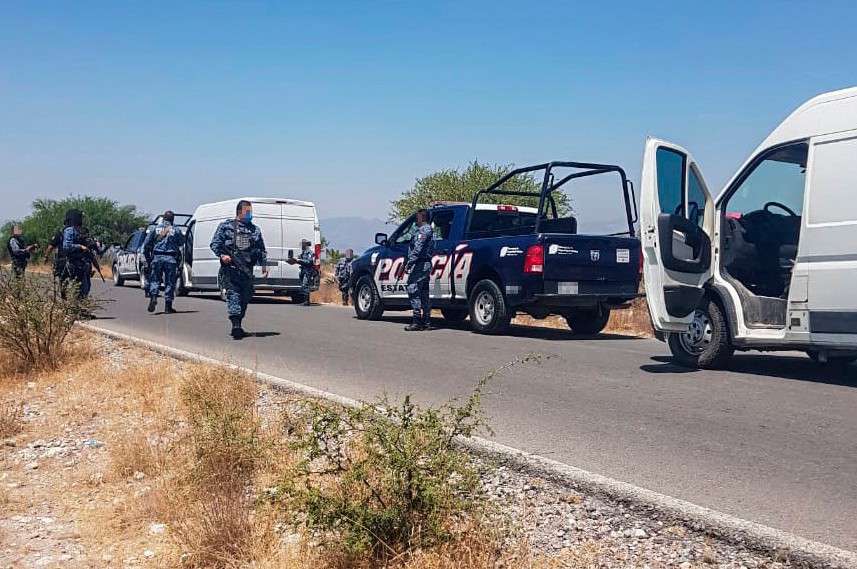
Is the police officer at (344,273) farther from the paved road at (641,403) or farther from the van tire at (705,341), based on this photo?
the van tire at (705,341)

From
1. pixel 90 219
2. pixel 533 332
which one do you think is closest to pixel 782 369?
pixel 533 332

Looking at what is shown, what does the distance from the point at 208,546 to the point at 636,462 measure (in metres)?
2.55

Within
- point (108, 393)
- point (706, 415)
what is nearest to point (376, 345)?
point (108, 393)

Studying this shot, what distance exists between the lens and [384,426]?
378cm

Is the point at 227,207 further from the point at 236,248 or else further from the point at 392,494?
the point at 392,494

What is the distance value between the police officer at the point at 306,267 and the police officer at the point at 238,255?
8.76 meters

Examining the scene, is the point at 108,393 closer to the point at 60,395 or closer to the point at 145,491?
the point at 60,395

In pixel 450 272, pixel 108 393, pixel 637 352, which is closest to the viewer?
pixel 108 393

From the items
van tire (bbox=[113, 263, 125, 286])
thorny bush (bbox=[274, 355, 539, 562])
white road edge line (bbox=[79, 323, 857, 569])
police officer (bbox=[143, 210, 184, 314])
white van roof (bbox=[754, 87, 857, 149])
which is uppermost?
white van roof (bbox=[754, 87, 857, 149])

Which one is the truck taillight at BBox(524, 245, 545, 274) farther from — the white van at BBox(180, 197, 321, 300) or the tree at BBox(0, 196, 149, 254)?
the tree at BBox(0, 196, 149, 254)

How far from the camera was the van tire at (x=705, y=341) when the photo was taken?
841cm

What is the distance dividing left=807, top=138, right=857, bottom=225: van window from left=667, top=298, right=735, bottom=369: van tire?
1364 mm

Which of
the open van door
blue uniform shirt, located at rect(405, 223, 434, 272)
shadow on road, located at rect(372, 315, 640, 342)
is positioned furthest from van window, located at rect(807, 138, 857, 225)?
blue uniform shirt, located at rect(405, 223, 434, 272)

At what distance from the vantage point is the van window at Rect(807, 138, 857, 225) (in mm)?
7316
